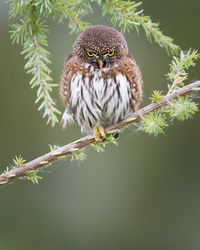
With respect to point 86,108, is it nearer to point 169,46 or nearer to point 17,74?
point 169,46

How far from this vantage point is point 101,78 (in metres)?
2.61

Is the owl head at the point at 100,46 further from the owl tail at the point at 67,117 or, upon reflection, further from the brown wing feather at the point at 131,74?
the owl tail at the point at 67,117

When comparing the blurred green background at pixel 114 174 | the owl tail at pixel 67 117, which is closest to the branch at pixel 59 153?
the owl tail at pixel 67 117

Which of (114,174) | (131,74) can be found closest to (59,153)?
(131,74)

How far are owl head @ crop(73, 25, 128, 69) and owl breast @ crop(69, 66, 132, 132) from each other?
0.22 ft

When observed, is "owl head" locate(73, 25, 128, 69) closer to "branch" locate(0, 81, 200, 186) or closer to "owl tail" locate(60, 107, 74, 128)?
"owl tail" locate(60, 107, 74, 128)

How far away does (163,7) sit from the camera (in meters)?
5.05

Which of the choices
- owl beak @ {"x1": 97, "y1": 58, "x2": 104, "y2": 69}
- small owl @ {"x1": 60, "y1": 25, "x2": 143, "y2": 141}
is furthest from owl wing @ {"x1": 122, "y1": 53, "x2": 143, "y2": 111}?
owl beak @ {"x1": 97, "y1": 58, "x2": 104, "y2": 69}

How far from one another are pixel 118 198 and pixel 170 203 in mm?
636

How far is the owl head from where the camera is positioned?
8.41ft

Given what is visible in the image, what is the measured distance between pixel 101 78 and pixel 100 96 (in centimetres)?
12

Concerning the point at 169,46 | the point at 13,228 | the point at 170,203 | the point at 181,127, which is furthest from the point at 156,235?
the point at 169,46

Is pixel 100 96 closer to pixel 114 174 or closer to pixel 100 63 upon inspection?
pixel 100 63

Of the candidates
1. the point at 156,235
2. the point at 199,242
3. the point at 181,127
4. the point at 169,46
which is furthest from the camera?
the point at 181,127
